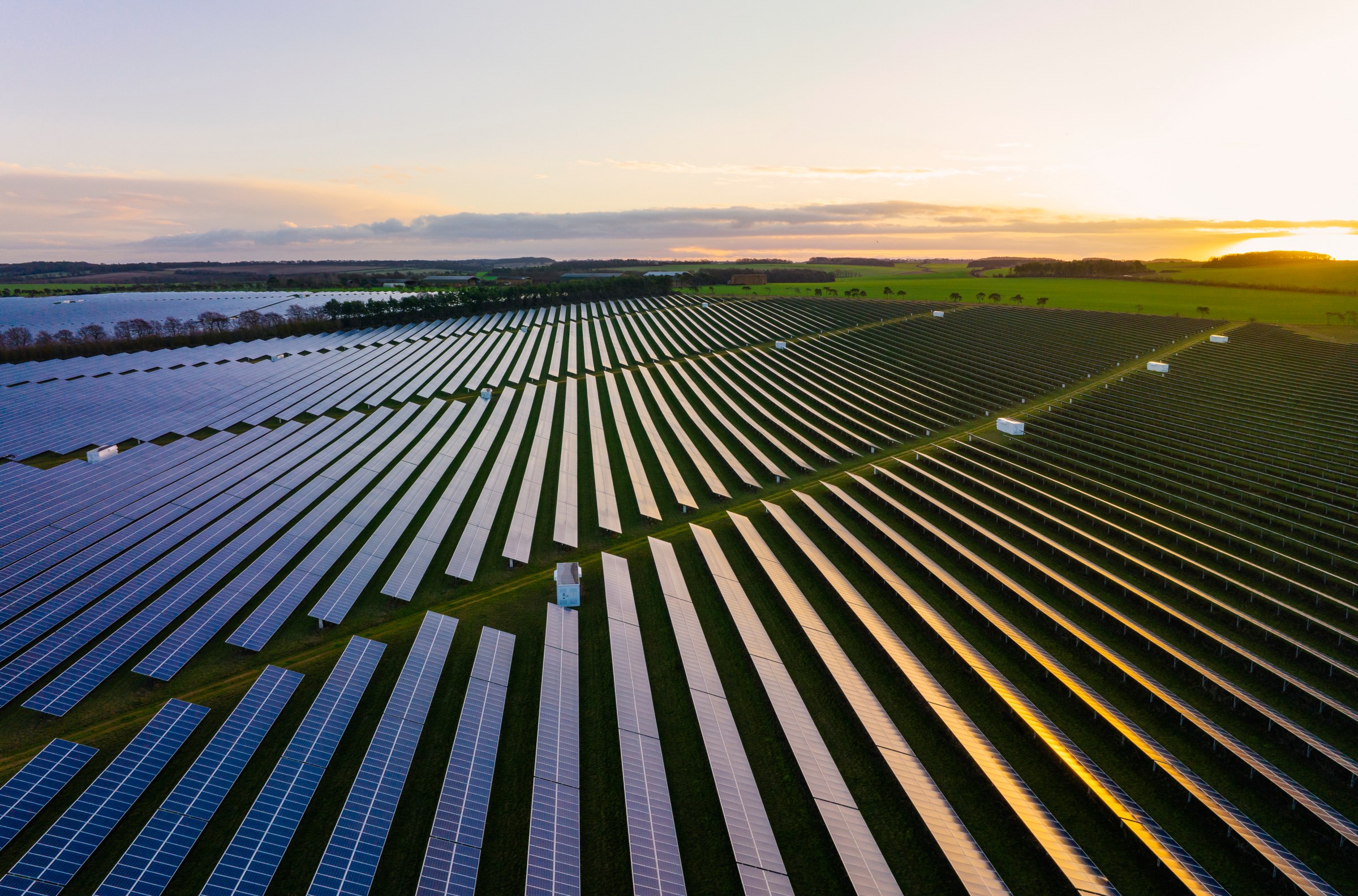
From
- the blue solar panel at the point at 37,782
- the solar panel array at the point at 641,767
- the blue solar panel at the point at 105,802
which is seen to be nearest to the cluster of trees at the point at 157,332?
the blue solar panel at the point at 37,782

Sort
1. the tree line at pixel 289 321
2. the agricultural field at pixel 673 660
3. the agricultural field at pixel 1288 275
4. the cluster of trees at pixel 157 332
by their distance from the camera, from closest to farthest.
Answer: the agricultural field at pixel 673 660, the cluster of trees at pixel 157 332, the tree line at pixel 289 321, the agricultural field at pixel 1288 275

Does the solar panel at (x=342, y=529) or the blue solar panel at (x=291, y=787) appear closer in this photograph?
the blue solar panel at (x=291, y=787)

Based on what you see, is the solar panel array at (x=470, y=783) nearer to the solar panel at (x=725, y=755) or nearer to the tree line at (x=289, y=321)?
the solar panel at (x=725, y=755)

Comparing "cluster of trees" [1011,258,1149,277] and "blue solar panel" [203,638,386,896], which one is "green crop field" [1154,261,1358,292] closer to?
"cluster of trees" [1011,258,1149,277]

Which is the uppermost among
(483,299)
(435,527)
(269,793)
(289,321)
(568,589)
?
(483,299)

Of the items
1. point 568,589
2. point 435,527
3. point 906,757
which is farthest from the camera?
point 435,527

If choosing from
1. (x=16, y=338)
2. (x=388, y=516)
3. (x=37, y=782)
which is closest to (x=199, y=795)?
(x=37, y=782)

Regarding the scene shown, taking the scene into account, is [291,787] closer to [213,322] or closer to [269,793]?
[269,793]
